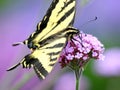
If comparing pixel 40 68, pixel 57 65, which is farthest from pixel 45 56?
pixel 57 65

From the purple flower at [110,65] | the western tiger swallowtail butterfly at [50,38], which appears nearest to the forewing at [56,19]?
the western tiger swallowtail butterfly at [50,38]

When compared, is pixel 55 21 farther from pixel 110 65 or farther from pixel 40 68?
pixel 110 65

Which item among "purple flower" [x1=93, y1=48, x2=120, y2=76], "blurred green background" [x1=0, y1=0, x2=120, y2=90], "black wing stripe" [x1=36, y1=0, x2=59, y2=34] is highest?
"black wing stripe" [x1=36, y1=0, x2=59, y2=34]

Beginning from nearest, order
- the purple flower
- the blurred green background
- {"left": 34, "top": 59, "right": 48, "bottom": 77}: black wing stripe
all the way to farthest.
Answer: {"left": 34, "top": 59, "right": 48, "bottom": 77}: black wing stripe → the blurred green background → the purple flower

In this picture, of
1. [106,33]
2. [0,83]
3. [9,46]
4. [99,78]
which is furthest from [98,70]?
[0,83]

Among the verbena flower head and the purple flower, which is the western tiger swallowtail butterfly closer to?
the verbena flower head

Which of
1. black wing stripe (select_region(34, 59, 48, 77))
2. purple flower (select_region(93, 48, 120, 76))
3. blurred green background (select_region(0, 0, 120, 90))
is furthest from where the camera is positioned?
purple flower (select_region(93, 48, 120, 76))

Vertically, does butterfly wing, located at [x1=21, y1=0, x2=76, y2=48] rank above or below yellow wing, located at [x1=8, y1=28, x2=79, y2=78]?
above

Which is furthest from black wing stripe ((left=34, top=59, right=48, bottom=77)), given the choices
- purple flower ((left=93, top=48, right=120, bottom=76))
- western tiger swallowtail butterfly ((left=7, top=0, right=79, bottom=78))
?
purple flower ((left=93, top=48, right=120, bottom=76))
